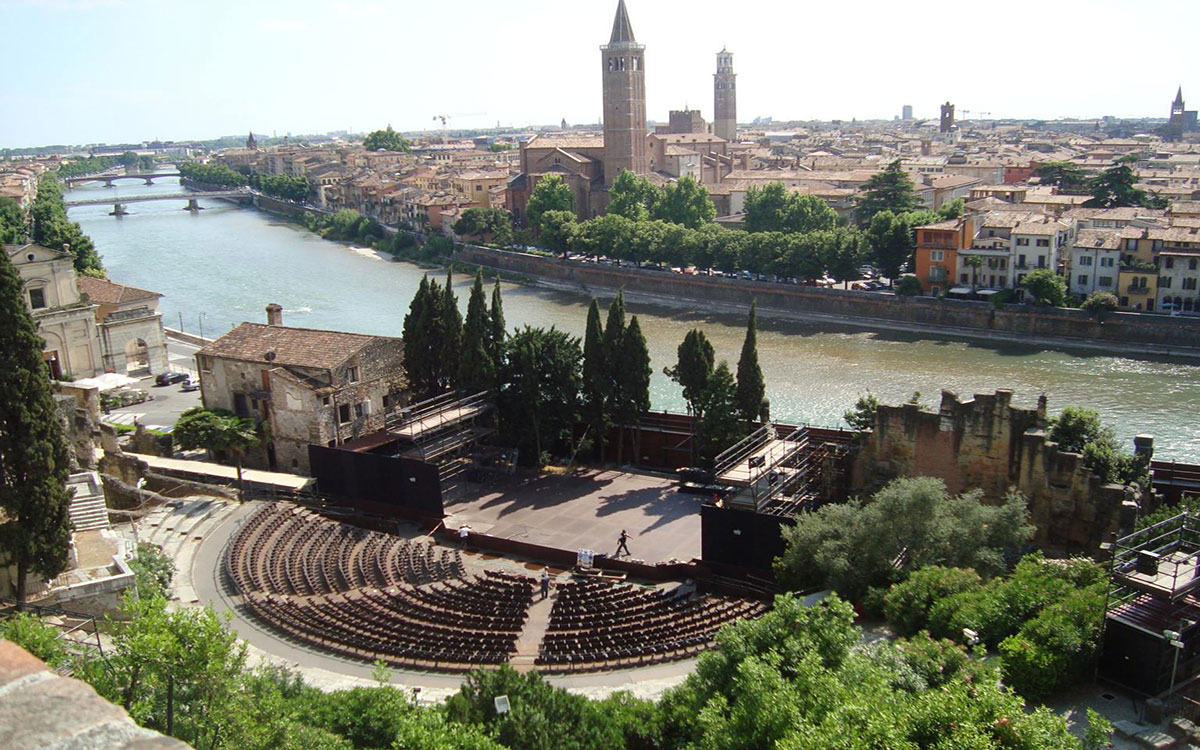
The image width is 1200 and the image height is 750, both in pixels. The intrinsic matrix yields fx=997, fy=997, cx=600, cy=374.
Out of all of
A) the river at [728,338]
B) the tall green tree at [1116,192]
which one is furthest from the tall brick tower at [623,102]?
the tall green tree at [1116,192]

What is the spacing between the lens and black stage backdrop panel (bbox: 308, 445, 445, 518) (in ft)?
91.6

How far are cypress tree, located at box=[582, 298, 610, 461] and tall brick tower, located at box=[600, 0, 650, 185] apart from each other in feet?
197

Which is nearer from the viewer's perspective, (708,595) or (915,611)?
(915,611)

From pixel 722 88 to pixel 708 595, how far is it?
140834 millimetres

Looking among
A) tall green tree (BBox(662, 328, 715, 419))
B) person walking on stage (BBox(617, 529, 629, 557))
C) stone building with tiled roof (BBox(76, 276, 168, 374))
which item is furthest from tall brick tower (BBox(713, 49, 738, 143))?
person walking on stage (BBox(617, 529, 629, 557))

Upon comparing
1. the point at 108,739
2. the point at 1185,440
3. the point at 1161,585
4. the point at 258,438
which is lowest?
the point at 1185,440

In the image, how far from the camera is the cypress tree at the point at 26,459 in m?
19.1

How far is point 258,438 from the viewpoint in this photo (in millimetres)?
31406

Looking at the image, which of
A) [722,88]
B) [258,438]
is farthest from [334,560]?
[722,88]

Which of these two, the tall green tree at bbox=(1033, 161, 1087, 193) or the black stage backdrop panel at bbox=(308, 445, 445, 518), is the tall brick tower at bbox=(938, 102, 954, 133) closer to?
the tall green tree at bbox=(1033, 161, 1087, 193)

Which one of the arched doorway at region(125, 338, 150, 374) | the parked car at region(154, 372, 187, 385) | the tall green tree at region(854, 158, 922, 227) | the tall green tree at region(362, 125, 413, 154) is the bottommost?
the parked car at region(154, 372, 187, 385)

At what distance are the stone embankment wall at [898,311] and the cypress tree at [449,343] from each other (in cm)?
3191

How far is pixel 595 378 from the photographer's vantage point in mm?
31422

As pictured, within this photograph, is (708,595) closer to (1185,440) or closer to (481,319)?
(481,319)
